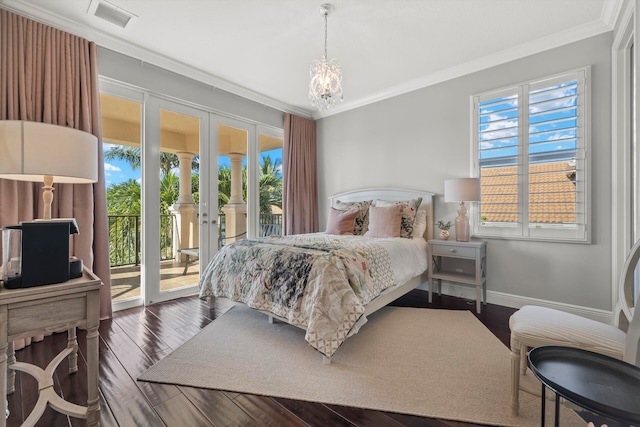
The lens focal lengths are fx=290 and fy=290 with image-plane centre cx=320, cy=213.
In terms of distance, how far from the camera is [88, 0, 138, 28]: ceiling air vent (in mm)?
2350

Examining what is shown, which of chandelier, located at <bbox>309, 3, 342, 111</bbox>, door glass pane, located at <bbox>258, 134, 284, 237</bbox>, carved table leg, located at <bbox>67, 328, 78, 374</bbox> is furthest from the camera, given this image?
door glass pane, located at <bbox>258, 134, 284, 237</bbox>

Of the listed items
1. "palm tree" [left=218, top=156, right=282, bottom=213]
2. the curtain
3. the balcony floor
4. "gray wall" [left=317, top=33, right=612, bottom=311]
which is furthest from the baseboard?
the balcony floor

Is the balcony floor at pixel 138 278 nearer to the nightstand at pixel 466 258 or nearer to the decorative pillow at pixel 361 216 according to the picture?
the decorative pillow at pixel 361 216

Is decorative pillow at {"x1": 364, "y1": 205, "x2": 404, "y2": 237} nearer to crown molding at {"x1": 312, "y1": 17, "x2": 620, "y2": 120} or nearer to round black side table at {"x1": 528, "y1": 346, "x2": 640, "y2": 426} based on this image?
crown molding at {"x1": 312, "y1": 17, "x2": 620, "y2": 120}

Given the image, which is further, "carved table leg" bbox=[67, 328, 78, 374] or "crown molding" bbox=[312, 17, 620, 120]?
"crown molding" bbox=[312, 17, 620, 120]

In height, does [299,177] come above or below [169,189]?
above

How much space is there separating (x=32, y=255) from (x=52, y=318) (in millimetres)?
274

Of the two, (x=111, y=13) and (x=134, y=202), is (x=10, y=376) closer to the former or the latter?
(x=134, y=202)

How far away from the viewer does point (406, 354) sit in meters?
2.07

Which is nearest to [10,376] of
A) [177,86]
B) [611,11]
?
[177,86]

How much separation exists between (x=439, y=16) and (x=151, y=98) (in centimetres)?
299

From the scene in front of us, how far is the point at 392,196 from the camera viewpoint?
13.2 feet

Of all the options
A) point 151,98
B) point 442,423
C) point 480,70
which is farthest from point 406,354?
point 151,98

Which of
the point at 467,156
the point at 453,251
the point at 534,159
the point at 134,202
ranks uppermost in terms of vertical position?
the point at 467,156
